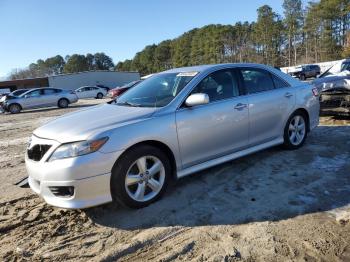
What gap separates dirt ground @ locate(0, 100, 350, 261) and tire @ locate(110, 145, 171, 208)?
15 cm

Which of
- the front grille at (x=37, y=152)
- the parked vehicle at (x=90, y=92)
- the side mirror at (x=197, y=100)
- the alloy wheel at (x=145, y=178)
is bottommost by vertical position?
the parked vehicle at (x=90, y=92)

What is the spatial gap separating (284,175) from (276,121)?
1.06 m

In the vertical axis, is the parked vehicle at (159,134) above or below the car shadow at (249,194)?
above

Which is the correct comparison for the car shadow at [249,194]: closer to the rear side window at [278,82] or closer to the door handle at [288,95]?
the door handle at [288,95]

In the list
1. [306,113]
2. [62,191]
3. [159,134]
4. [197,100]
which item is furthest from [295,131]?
[62,191]

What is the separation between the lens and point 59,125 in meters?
4.50

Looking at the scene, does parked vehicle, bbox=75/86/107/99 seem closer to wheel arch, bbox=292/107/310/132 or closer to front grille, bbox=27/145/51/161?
wheel arch, bbox=292/107/310/132

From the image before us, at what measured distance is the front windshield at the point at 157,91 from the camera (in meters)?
4.95

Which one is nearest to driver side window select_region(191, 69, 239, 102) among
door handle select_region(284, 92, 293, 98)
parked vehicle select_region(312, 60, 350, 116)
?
door handle select_region(284, 92, 293, 98)

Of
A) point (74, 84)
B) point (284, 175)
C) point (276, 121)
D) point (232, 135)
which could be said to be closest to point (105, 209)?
point (232, 135)

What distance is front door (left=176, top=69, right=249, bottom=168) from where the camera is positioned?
15.5 feet

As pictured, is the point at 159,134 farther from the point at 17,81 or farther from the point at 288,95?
the point at 17,81

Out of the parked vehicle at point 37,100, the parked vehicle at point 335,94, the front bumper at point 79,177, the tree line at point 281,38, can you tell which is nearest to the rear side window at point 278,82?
the parked vehicle at point 335,94

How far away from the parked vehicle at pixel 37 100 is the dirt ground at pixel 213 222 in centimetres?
1977
